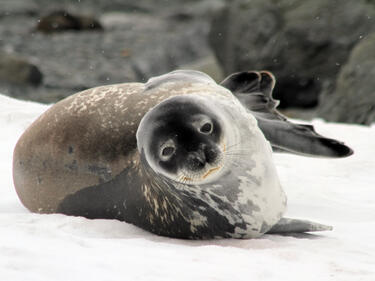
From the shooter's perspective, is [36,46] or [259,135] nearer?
[259,135]

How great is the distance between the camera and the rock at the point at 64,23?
18438 millimetres

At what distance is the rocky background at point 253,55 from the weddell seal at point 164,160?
4.93m

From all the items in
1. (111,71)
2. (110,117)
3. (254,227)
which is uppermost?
(110,117)

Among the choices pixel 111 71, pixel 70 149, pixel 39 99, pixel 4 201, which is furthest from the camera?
pixel 111 71

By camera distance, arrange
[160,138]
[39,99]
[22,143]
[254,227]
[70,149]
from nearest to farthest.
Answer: [160,138] → [254,227] → [70,149] → [22,143] → [39,99]

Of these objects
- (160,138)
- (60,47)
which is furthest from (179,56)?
(160,138)

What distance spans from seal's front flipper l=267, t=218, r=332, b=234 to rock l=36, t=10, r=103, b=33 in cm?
1578

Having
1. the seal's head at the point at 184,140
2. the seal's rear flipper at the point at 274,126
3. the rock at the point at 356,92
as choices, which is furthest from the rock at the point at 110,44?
the seal's head at the point at 184,140

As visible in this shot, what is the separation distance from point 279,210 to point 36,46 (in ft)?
46.0

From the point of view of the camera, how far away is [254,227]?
3.20m

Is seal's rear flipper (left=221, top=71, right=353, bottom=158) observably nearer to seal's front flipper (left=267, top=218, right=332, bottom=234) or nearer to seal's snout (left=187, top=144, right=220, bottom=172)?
seal's front flipper (left=267, top=218, right=332, bottom=234)

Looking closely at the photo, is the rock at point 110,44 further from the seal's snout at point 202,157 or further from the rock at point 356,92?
the seal's snout at point 202,157

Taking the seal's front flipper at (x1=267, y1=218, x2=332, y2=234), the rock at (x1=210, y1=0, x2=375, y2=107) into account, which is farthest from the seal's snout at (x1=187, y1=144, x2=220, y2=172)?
the rock at (x1=210, y1=0, x2=375, y2=107)

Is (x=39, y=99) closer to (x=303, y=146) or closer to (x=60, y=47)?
(x=60, y=47)
